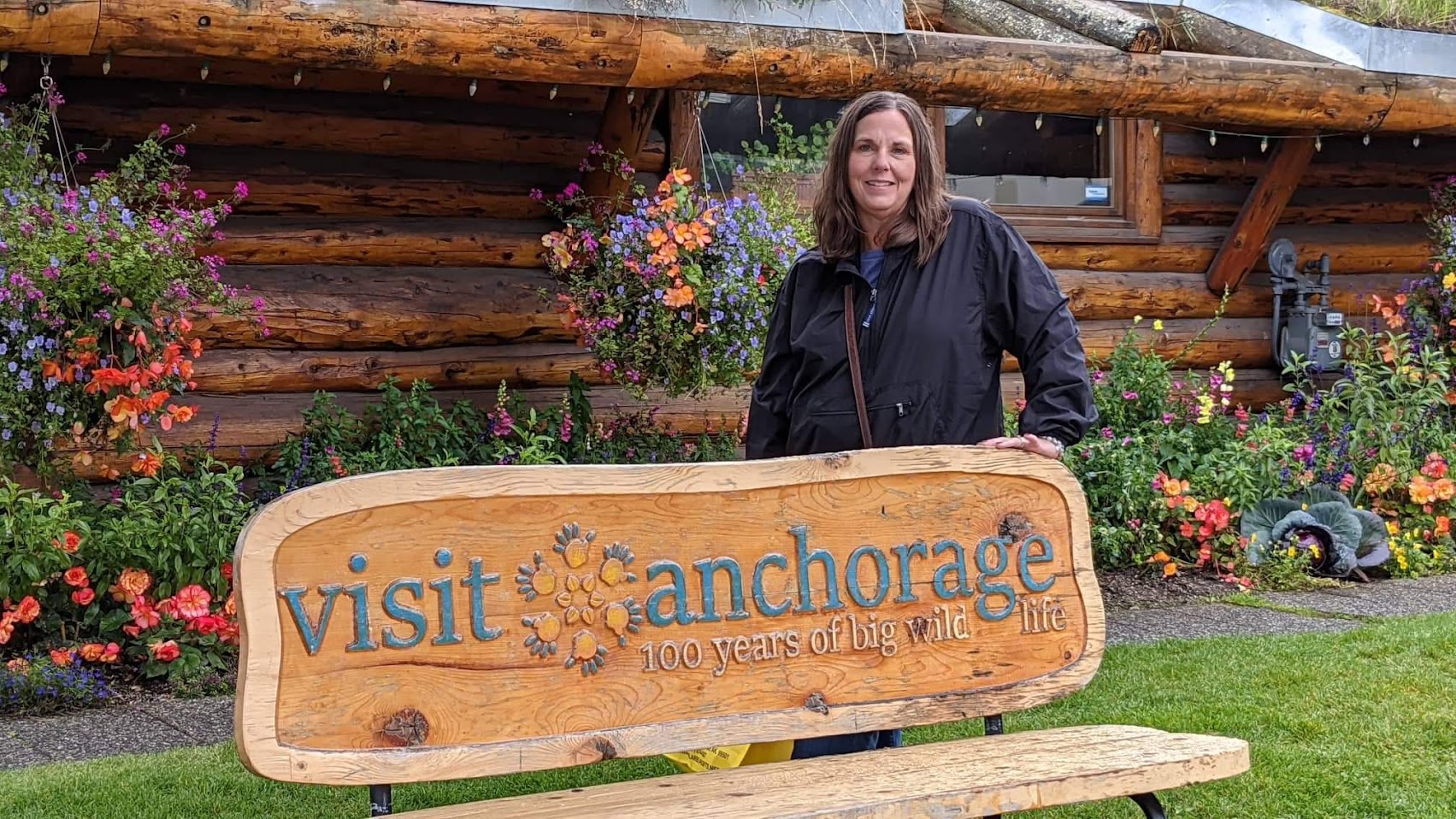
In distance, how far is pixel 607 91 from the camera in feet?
18.3

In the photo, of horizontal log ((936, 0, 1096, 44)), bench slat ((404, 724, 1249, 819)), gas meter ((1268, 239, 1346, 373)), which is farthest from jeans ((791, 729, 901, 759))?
gas meter ((1268, 239, 1346, 373))

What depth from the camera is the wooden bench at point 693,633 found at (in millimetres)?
2248

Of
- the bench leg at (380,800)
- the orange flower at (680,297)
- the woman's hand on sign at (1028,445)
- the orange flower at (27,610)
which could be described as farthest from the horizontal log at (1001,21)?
the bench leg at (380,800)

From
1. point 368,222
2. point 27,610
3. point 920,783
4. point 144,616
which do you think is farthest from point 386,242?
point 920,783

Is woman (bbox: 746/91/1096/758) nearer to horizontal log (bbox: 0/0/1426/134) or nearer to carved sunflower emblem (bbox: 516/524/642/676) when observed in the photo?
carved sunflower emblem (bbox: 516/524/642/676)

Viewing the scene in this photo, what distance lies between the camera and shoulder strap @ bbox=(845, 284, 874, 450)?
2.78m

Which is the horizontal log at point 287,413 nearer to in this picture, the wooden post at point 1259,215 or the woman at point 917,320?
the wooden post at point 1259,215

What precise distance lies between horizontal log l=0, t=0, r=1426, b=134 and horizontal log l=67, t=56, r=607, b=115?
22 cm

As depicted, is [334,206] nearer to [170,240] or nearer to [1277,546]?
[170,240]

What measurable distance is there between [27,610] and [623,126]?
2.66 meters

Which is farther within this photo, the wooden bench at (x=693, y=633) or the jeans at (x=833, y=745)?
the jeans at (x=833, y=745)

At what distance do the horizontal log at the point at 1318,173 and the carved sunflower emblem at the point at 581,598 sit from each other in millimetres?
5776

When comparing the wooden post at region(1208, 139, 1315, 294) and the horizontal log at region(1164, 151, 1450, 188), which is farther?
the horizontal log at region(1164, 151, 1450, 188)

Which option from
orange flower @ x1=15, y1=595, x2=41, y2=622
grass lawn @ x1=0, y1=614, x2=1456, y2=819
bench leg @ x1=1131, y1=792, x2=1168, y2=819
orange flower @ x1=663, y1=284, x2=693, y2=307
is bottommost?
grass lawn @ x1=0, y1=614, x2=1456, y2=819
